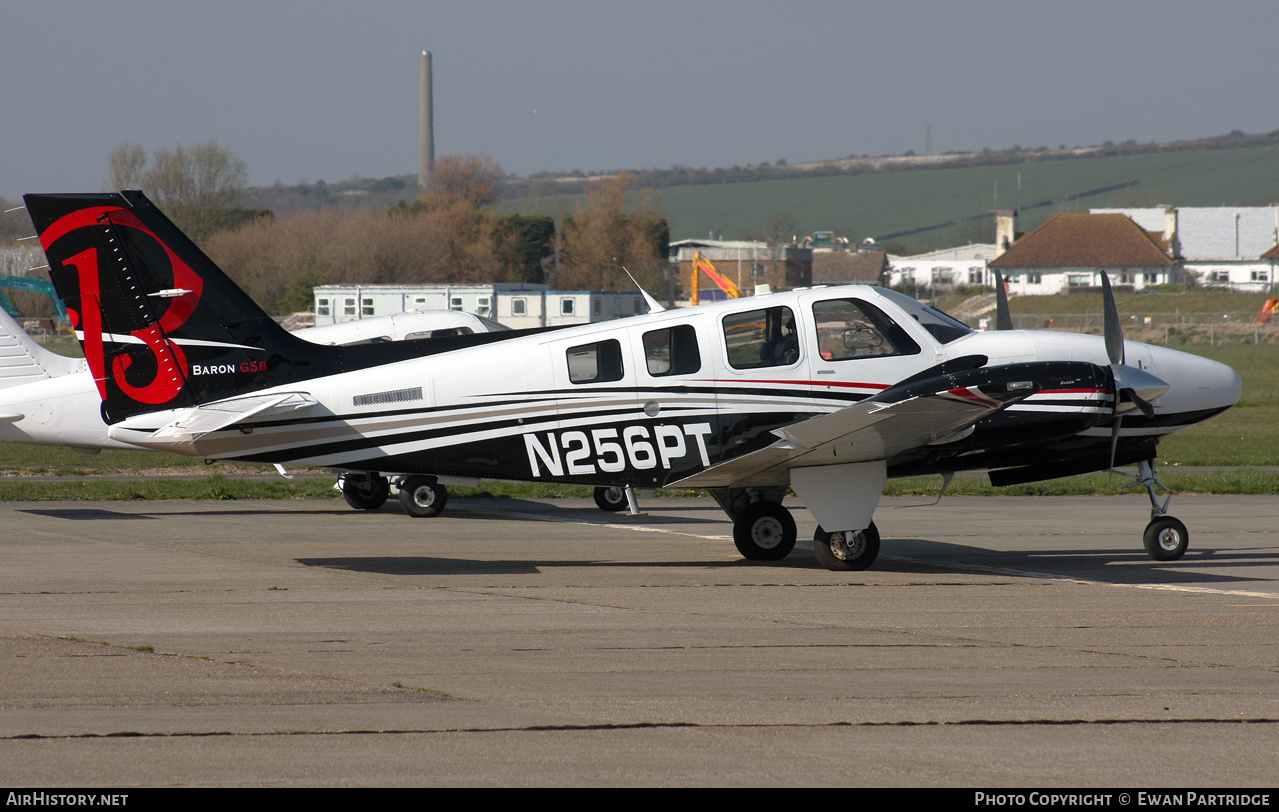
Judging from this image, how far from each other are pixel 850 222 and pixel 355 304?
15043 cm

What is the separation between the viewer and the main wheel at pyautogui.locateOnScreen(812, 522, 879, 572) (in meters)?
11.0

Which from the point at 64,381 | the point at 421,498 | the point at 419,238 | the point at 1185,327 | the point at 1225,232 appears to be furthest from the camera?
the point at 1225,232

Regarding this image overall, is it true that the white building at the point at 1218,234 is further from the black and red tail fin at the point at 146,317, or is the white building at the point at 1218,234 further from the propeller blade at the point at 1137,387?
the black and red tail fin at the point at 146,317

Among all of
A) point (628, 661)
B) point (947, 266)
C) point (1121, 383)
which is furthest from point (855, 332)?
point (947, 266)

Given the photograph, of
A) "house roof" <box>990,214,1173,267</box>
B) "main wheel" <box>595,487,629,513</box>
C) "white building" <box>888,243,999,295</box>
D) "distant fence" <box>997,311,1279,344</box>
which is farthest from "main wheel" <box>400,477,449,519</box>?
"white building" <box>888,243,999,295</box>

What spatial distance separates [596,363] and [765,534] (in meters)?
2.49

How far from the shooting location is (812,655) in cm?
775

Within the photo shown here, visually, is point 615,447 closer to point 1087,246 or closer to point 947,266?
point 1087,246

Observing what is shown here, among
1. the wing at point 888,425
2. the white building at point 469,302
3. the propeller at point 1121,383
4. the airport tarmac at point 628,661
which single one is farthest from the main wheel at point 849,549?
the white building at point 469,302

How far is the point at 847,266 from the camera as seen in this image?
116 metres

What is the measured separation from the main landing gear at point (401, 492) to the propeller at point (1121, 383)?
8072 millimetres

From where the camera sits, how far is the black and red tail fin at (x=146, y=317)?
441 inches

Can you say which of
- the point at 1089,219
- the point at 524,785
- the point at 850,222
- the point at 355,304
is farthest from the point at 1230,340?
the point at 850,222

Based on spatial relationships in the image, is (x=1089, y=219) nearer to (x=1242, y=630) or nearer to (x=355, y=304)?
(x=355, y=304)
